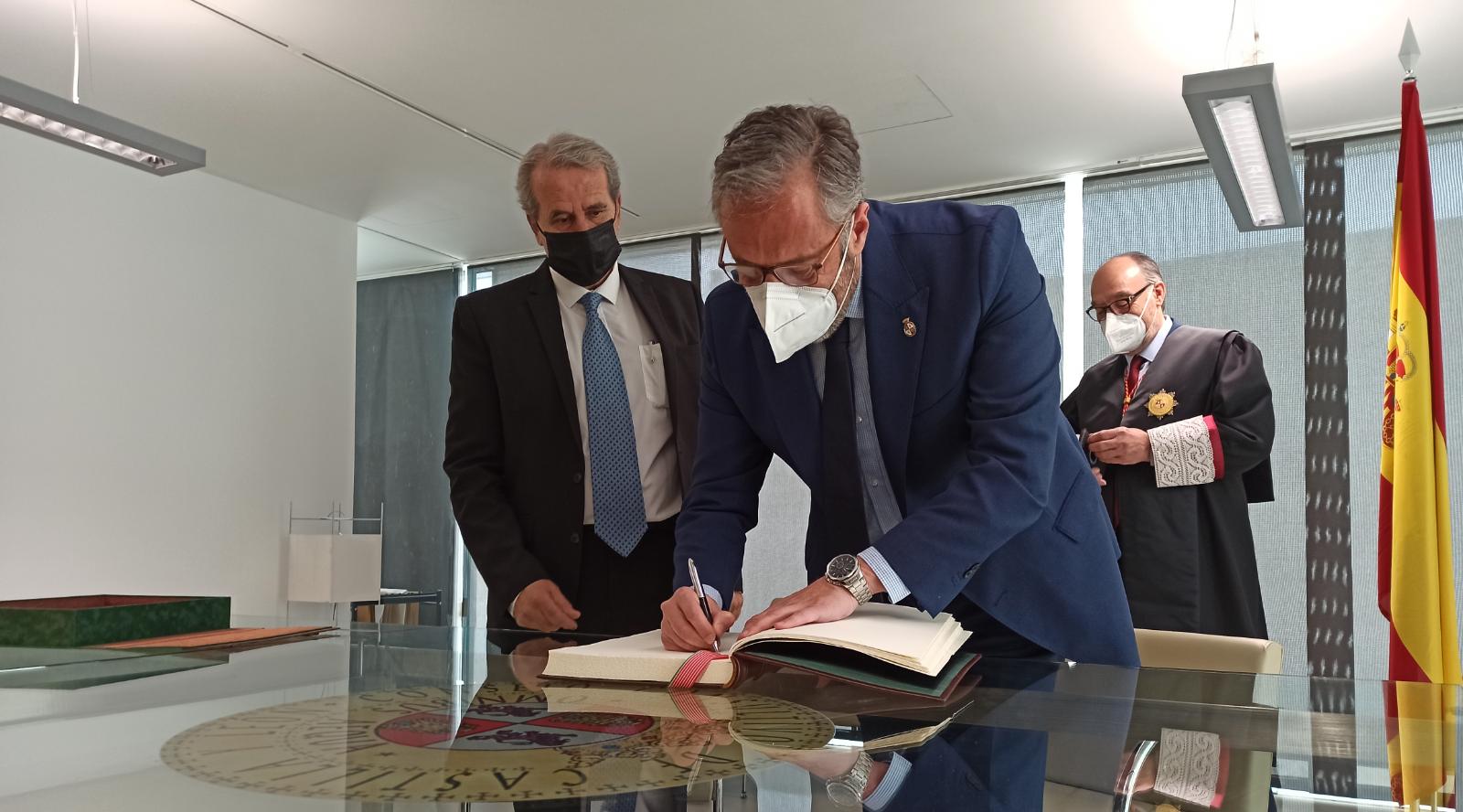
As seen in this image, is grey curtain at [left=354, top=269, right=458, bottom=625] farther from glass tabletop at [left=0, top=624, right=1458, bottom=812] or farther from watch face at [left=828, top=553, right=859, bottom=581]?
glass tabletop at [left=0, top=624, right=1458, bottom=812]

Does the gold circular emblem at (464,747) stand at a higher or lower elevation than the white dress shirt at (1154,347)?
lower

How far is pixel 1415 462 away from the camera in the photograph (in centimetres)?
347

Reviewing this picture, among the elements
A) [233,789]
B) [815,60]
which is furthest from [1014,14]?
[233,789]

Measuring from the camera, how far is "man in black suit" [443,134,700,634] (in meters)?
2.20

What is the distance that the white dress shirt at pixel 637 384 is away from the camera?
2250 millimetres

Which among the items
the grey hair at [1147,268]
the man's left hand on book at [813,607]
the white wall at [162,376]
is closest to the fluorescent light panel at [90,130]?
the white wall at [162,376]

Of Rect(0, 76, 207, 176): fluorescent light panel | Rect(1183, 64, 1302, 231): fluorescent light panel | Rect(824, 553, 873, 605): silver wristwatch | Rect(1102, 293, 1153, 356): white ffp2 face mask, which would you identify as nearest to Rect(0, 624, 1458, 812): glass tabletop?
Rect(824, 553, 873, 605): silver wristwatch

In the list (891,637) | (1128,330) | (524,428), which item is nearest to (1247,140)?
(1128,330)

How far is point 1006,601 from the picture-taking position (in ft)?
5.11

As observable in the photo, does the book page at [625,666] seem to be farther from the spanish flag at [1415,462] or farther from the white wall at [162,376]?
the white wall at [162,376]

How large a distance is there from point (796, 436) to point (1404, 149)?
2.99 m

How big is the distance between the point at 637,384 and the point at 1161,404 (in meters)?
2.12

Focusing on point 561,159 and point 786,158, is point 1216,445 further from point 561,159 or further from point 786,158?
point 786,158

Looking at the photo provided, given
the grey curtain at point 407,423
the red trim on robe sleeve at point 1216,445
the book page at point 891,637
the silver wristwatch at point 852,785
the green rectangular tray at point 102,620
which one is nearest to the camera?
the silver wristwatch at point 852,785
